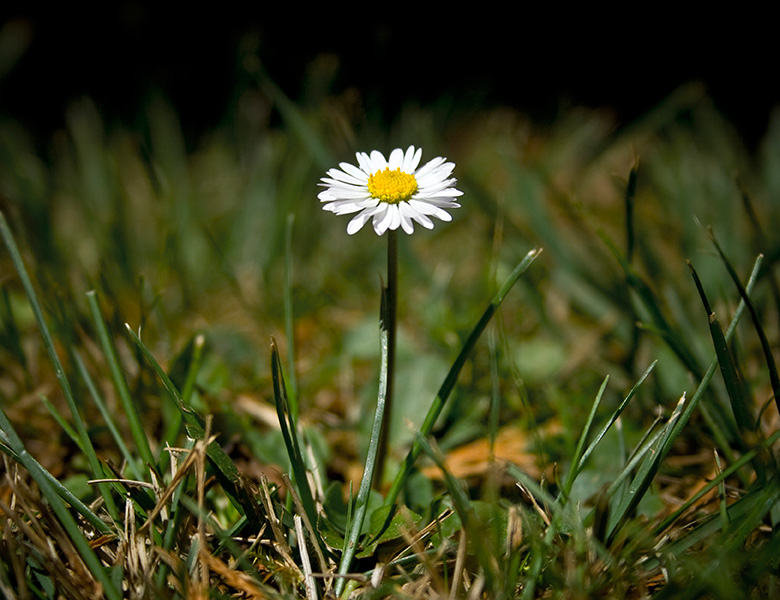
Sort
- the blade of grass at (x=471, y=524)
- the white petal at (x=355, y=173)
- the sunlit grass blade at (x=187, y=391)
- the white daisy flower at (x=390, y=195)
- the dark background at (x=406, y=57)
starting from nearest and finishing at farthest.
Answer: the blade of grass at (x=471, y=524)
the white daisy flower at (x=390, y=195)
the white petal at (x=355, y=173)
the sunlit grass blade at (x=187, y=391)
the dark background at (x=406, y=57)

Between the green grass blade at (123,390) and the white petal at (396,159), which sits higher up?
the white petal at (396,159)

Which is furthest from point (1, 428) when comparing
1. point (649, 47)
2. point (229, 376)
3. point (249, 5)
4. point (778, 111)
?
point (649, 47)

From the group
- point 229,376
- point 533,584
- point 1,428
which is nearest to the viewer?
point 533,584

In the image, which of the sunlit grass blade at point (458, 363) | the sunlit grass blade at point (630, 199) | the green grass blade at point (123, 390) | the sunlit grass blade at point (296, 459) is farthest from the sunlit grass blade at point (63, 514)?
the sunlit grass blade at point (630, 199)

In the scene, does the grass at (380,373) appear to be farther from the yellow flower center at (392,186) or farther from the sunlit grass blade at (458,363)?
the yellow flower center at (392,186)

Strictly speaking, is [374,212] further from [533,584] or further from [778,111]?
[778,111]

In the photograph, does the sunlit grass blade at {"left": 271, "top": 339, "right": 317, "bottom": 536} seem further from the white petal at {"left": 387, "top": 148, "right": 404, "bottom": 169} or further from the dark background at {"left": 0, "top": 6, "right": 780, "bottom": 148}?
the dark background at {"left": 0, "top": 6, "right": 780, "bottom": 148}
